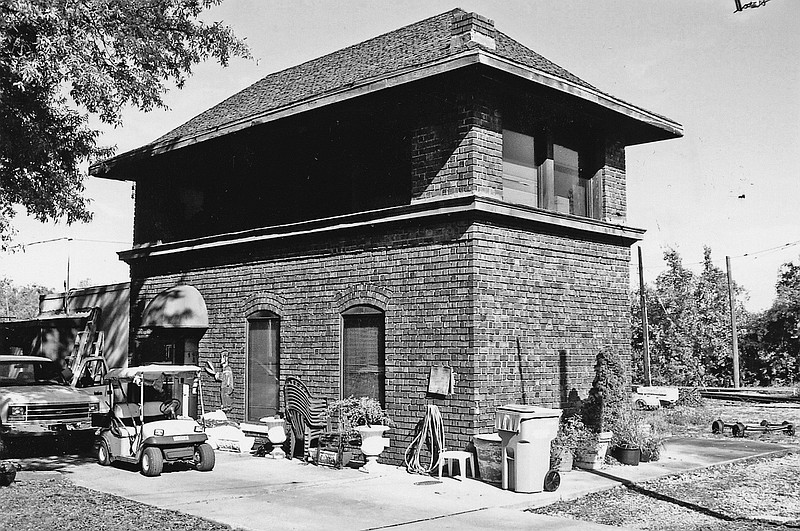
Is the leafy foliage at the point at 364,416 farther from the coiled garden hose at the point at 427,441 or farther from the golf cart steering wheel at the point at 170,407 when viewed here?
the golf cart steering wheel at the point at 170,407

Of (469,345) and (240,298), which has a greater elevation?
(240,298)

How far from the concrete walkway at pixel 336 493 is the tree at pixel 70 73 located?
500 cm

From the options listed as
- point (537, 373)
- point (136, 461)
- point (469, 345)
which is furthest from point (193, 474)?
point (537, 373)

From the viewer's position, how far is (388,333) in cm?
1402

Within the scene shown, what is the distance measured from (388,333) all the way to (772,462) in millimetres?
7121

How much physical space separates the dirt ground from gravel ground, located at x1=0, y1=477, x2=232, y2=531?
457 centimetres

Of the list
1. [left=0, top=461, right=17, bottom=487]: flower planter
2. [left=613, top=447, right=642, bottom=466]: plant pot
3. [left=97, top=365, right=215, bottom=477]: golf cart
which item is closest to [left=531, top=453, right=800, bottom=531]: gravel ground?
[left=613, top=447, right=642, bottom=466]: plant pot

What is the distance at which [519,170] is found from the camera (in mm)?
14227

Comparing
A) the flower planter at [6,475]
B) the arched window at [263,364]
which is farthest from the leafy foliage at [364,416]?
the flower planter at [6,475]

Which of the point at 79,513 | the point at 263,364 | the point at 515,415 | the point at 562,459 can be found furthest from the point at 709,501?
the point at 263,364

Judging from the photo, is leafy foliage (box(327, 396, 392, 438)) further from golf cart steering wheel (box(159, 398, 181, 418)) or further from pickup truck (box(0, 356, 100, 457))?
pickup truck (box(0, 356, 100, 457))

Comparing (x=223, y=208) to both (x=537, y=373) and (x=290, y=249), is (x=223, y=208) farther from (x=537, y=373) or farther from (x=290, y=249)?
(x=537, y=373)

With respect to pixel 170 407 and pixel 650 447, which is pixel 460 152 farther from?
pixel 170 407

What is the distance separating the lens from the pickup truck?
14727 mm
